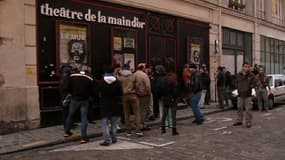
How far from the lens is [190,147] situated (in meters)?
8.95

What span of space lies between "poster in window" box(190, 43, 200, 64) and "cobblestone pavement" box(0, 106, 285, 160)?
747cm

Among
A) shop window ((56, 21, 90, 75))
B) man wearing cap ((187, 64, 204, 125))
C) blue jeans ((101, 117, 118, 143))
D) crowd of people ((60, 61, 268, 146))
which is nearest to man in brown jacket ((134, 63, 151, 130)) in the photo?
crowd of people ((60, 61, 268, 146))

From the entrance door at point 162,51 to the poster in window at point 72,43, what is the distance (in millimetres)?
3701

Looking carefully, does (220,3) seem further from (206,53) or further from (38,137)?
(38,137)

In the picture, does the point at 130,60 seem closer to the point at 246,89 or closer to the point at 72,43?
the point at 72,43

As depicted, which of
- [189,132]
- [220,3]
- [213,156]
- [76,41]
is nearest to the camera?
[213,156]

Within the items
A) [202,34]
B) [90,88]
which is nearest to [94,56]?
[90,88]

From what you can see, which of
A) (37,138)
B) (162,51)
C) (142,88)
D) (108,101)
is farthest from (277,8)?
(37,138)

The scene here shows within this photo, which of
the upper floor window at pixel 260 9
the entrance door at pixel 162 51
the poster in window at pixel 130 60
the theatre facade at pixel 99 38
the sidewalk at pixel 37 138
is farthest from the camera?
the upper floor window at pixel 260 9

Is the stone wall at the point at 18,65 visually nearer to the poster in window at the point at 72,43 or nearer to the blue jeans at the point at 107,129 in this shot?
the poster in window at the point at 72,43

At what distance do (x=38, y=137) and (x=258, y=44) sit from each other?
19686mm

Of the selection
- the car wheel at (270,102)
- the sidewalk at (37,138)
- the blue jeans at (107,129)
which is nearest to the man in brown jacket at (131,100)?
the sidewalk at (37,138)

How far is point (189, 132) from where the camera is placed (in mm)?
11086

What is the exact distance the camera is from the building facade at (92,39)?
11.0 meters
